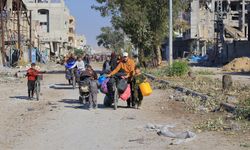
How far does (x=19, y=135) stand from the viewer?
1170 centimetres

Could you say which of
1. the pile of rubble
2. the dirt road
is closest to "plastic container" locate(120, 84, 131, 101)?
the dirt road

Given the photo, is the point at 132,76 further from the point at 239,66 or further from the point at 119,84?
the point at 239,66

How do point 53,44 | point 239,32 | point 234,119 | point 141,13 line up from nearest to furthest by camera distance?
1. point 234,119
2. point 141,13
3. point 239,32
4. point 53,44

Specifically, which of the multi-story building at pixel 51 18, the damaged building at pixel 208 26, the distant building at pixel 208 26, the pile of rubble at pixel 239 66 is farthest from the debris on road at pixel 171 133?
the multi-story building at pixel 51 18

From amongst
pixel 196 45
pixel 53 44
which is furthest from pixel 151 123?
pixel 53 44

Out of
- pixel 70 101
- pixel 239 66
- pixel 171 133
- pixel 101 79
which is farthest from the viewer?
pixel 239 66

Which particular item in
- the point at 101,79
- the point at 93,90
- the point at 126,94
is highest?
the point at 101,79

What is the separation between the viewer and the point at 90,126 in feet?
42.2

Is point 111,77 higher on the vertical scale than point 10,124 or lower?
higher

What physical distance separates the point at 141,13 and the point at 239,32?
5503 centimetres

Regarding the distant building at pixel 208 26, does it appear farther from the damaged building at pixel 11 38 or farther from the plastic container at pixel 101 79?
the plastic container at pixel 101 79

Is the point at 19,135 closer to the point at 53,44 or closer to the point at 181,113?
the point at 181,113

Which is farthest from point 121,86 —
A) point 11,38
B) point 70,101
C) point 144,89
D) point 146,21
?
point 11,38

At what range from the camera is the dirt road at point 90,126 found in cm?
1022
